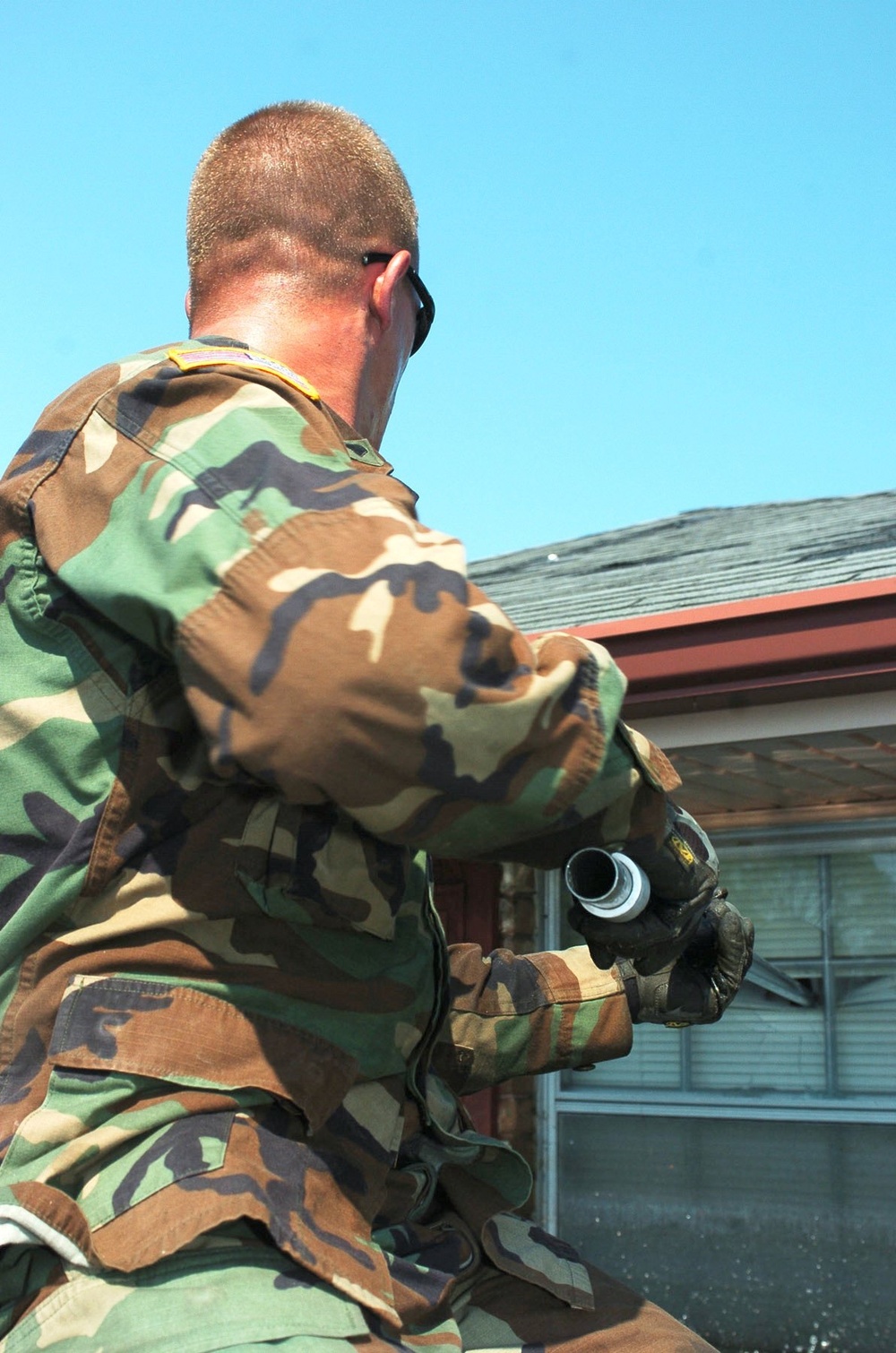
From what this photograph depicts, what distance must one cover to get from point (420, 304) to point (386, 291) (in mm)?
159

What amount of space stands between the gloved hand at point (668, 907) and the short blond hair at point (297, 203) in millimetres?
938

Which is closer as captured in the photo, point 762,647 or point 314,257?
point 314,257

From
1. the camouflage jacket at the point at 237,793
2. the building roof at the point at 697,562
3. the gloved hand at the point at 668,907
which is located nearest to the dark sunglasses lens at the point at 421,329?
the camouflage jacket at the point at 237,793

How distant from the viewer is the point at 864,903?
567cm

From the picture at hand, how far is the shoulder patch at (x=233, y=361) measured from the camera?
5.08ft

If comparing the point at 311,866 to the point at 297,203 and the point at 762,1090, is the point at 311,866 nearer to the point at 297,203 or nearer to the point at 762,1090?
the point at 297,203

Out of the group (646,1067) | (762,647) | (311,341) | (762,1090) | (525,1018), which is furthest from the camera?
(646,1067)

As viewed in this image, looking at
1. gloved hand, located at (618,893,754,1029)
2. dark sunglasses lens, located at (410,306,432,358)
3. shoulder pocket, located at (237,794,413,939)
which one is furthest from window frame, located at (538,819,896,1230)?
shoulder pocket, located at (237,794,413,939)

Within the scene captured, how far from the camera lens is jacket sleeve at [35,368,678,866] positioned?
1.33 metres

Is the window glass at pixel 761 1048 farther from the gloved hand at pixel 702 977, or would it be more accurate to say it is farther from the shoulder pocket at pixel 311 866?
the shoulder pocket at pixel 311 866

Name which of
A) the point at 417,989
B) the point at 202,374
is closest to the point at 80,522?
the point at 202,374

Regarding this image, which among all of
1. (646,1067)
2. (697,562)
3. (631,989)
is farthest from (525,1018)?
(697,562)

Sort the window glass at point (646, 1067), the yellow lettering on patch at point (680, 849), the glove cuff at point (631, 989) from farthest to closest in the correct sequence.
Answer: the window glass at point (646, 1067), the glove cuff at point (631, 989), the yellow lettering on patch at point (680, 849)

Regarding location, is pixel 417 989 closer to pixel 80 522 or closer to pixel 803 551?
pixel 80 522
